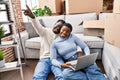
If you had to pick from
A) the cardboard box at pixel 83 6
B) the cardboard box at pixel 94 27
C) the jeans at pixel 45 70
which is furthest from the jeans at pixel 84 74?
the cardboard box at pixel 83 6


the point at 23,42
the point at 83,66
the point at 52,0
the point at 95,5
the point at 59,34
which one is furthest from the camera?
the point at 52,0

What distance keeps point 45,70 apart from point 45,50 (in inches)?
14.3

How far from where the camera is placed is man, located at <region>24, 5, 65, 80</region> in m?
2.25

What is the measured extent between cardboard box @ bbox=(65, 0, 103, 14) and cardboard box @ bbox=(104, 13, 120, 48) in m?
1.64

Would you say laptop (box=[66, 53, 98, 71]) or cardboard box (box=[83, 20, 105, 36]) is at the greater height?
cardboard box (box=[83, 20, 105, 36])

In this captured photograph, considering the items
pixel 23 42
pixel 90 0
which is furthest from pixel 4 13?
pixel 90 0

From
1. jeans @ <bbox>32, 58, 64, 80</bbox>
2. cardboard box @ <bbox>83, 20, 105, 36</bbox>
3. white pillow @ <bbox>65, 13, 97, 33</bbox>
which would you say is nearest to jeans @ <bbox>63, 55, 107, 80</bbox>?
jeans @ <bbox>32, 58, 64, 80</bbox>

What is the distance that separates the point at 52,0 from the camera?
4.33 m

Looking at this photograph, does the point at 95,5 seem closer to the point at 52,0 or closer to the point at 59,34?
the point at 52,0

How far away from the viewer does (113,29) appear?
175cm

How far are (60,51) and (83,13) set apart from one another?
63.1 inches

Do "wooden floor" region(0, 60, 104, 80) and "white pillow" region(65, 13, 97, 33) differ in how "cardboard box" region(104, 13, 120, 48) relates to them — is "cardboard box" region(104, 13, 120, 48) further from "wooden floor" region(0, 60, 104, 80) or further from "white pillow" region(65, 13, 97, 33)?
"white pillow" region(65, 13, 97, 33)

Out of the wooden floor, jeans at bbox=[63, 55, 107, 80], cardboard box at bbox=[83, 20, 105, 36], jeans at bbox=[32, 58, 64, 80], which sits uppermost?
cardboard box at bbox=[83, 20, 105, 36]

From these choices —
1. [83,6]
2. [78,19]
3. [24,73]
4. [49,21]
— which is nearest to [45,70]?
[24,73]
